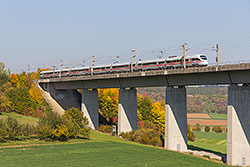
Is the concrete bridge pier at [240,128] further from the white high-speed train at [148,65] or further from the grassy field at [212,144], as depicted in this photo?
the grassy field at [212,144]

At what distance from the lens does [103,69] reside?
250ft

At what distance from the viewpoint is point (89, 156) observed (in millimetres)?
43656

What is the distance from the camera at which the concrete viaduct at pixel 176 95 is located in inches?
1857

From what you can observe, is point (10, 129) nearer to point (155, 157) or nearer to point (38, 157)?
point (38, 157)

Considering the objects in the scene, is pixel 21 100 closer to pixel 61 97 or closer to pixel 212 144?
pixel 61 97

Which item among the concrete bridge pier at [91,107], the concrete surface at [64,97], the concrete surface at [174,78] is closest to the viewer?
the concrete surface at [174,78]

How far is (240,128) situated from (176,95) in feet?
44.7

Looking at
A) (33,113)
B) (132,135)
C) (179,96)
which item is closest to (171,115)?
(179,96)

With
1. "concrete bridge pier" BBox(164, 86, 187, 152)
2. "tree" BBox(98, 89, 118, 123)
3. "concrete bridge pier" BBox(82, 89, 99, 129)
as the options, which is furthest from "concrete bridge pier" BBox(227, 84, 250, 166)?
"tree" BBox(98, 89, 118, 123)

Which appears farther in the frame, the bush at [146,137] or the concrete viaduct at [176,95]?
the bush at [146,137]

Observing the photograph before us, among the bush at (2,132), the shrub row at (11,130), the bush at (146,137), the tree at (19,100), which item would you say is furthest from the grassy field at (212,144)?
the tree at (19,100)

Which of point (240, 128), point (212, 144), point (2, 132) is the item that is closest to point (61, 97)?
point (212, 144)

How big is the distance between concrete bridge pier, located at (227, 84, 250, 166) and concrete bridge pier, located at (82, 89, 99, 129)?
37.3 meters

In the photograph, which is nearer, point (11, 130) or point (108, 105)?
point (11, 130)
